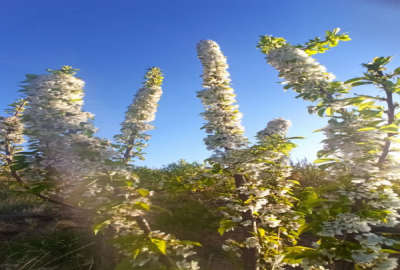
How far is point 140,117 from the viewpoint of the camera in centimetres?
941

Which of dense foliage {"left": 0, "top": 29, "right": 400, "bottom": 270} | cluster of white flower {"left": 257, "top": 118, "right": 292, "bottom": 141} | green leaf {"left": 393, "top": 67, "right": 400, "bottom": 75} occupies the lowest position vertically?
dense foliage {"left": 0, "top": 29, "right": 400, "bottom": 270}

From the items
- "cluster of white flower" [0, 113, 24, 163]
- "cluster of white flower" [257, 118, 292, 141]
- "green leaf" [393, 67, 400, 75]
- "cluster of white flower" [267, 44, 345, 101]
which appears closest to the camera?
"green leaf" [393, 67, 400, 75]

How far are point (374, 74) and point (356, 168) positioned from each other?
1.56m

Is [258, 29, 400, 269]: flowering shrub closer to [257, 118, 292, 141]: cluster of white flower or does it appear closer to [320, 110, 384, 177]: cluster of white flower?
[320, 110, 384, 177]: cluster of white flower

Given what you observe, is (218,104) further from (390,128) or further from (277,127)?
(390,128)

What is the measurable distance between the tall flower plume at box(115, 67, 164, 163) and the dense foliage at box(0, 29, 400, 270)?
362 cm

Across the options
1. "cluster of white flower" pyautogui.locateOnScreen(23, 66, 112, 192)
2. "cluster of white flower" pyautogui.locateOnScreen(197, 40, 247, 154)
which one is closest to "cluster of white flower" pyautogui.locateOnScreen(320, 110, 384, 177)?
"cluster of white flower" pyautogui.locateOnScreen(197, 40, 247, 154)

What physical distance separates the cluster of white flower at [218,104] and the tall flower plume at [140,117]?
3.97m

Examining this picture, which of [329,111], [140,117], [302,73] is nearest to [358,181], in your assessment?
[329,111]

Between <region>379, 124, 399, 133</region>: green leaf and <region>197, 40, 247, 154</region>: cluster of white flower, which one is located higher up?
<region>197, 40, 247, 154</region>: cluster of white flower

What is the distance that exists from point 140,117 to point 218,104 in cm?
515

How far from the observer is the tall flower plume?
29.6 feet

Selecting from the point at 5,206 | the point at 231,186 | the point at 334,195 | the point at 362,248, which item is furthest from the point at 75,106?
the point at 5,206

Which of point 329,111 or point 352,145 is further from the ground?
point 329,111
